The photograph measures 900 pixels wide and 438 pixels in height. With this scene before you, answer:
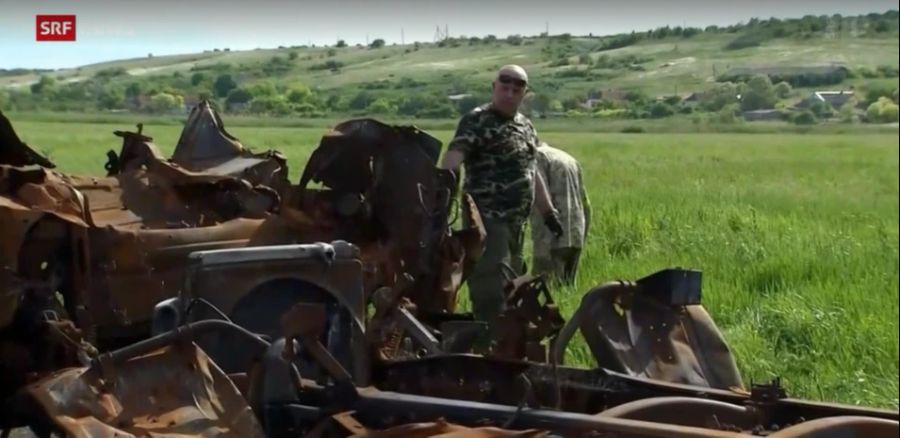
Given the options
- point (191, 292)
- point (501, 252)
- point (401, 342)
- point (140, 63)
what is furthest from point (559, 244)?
point (191, 292)

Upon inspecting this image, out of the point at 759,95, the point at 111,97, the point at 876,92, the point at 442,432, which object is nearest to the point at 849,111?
the point at 876,92

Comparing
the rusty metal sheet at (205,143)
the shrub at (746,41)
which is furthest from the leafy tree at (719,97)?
the rusty metal sheet at (205,143)

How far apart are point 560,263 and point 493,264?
2742 millimetres

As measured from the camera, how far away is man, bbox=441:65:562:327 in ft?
27.9

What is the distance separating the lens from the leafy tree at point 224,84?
33.7 feet

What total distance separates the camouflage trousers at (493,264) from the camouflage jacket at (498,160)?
2.6 inches

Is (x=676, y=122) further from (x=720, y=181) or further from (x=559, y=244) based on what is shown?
(x=720, y=181)

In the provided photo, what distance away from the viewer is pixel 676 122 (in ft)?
23.0

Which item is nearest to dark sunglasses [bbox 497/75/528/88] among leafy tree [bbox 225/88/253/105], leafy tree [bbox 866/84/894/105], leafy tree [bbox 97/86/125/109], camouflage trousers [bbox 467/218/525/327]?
camouflage trousers [bbox 467/218/525/327]

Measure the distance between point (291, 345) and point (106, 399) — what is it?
599 millimetres

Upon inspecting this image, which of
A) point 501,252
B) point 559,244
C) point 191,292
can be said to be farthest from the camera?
point 559,244

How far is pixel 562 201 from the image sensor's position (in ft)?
37.3

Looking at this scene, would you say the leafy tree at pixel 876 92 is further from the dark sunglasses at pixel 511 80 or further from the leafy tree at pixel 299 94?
the leafy tree at pixel 299 94

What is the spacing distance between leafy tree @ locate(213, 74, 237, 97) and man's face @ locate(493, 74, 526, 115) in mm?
2392
